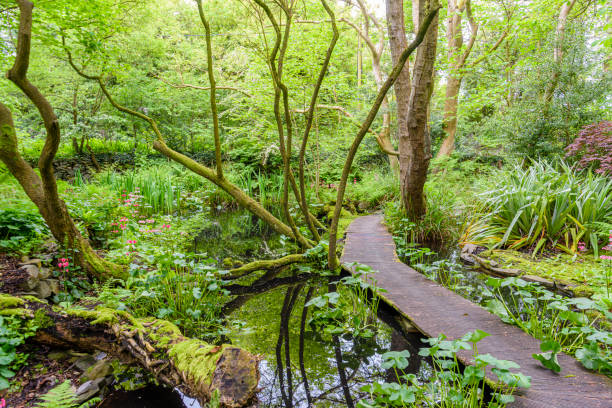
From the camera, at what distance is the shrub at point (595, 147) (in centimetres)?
471

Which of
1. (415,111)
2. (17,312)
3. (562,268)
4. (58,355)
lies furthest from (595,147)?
(17,312)

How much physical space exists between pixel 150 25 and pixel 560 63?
42.5 ft

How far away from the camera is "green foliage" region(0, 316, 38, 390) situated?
1.61 m

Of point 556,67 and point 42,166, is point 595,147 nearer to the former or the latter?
point 556,67

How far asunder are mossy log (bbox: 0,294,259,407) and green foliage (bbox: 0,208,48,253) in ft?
3.33

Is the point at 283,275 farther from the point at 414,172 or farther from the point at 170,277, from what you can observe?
the point at 414,172

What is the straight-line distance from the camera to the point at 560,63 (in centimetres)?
625

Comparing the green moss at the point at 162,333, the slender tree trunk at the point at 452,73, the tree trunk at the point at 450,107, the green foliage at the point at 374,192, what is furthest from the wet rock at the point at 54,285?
the tree trunk at the point at 450,107

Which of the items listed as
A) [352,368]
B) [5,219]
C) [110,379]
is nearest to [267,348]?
[352,368]

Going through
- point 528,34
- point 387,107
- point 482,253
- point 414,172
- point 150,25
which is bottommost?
point 482,253

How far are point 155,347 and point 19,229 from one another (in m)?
2.13

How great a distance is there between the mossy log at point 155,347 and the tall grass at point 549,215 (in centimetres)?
375

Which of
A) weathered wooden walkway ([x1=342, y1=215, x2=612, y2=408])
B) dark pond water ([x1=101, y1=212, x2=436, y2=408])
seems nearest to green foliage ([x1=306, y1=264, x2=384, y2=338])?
dark pond water ([x1=101, y1=212, x2=436, y2=408])

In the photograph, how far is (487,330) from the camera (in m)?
1.96
